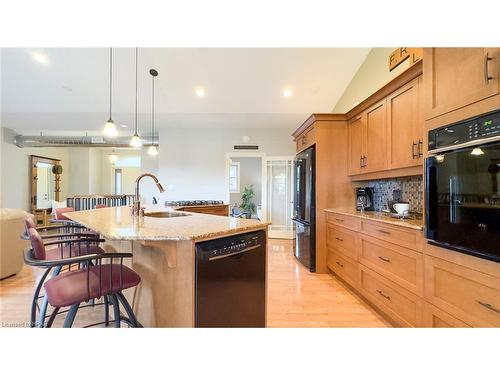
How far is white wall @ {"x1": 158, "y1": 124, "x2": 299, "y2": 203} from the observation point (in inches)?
233

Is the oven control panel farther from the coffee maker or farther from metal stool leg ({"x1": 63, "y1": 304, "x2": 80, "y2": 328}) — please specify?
metal stool leg ({"x1": 63, "y1": 304, "x2": 80, "y2": 328})

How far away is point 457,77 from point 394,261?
1.41 metres

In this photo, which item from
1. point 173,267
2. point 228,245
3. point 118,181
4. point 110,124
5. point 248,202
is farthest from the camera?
point 118,181

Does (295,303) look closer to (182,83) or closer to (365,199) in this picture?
(365,199)

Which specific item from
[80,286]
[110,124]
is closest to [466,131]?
[80,286]

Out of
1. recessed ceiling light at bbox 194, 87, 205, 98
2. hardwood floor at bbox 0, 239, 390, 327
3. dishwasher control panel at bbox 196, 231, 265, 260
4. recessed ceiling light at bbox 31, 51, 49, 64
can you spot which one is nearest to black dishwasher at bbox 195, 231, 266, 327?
dishwasher control panel at bbox 196, 231, 265, 260

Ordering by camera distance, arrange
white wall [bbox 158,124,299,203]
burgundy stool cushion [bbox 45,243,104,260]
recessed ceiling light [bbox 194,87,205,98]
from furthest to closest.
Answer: white wall [bbox 158,124,299,203] < recessed ceiling light [bbox 194,87,205,98] < burgundy stool cushion [bbox 45,243,104,260]

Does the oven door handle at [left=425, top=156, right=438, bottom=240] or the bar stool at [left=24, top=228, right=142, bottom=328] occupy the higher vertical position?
the oven door handle at [left=425, top=156, right=438, bottom=240]

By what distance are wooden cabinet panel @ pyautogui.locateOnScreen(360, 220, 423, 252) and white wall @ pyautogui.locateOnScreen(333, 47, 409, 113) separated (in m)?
A: 1.91

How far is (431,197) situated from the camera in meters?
1.60
